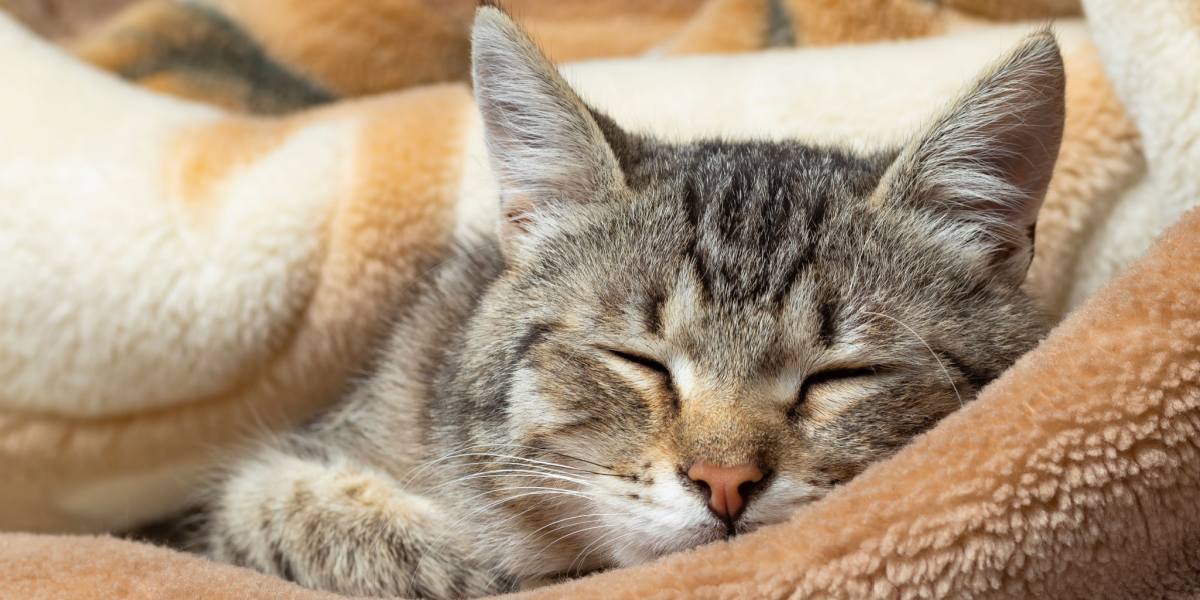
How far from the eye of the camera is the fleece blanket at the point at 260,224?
136 cm

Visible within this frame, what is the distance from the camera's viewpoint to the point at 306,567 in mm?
1281

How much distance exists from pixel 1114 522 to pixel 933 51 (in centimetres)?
93

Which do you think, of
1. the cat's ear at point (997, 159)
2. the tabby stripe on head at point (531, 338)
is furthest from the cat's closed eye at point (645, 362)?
the cat's ear at point (997, 159)

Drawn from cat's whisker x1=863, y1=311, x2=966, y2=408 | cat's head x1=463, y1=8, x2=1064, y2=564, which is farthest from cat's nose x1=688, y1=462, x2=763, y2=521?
cat's whisker x1=863, y1=311, x2=966, y2=408

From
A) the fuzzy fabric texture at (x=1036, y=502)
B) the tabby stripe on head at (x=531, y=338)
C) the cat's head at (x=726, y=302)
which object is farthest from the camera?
the tabby stripe on head at (x=531, y=338)

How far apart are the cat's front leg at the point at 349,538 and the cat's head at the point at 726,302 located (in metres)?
0.16

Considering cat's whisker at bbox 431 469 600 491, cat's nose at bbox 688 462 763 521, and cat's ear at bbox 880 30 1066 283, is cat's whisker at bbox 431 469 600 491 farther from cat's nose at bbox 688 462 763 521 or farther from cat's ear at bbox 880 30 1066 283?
cat's ear at bbox 880 30 1066 283

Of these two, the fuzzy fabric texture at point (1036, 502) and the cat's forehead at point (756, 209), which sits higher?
the cat's forehead at point (756, 209)

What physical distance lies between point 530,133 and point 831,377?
1.56 feet

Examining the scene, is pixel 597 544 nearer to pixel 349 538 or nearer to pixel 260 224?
pixel 349 538

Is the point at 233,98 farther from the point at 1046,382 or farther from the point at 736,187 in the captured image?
the point at 1046,382

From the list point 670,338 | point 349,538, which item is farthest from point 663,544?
point 349,538

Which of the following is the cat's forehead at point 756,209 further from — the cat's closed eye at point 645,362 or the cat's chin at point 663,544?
the cat's chin at point 663,544

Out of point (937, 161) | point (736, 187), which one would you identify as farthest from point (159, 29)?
point (937, 161)
